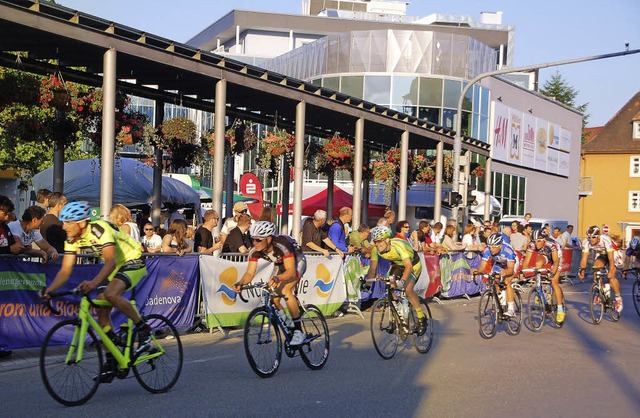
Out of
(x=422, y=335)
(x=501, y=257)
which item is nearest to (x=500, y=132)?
(x=501, y=257)

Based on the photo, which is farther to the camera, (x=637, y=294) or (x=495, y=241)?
(x=637, y=294)

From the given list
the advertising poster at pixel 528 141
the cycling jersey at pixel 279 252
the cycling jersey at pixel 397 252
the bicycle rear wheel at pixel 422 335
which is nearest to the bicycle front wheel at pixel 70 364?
the cycling jersey at pixel 279 252

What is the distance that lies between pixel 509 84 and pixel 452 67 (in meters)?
5.99

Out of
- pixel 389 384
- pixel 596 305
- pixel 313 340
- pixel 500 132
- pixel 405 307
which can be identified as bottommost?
pixel 389 384

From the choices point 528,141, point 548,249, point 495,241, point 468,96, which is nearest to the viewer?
point 495,241

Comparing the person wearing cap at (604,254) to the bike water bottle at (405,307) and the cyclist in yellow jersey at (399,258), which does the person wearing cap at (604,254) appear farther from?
the bike water bottle at (405,307)

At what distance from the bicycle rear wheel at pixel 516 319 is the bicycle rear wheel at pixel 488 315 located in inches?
14.7

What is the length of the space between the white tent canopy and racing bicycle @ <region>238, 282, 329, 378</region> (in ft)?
41.9

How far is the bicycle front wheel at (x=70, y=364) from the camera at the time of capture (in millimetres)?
8086

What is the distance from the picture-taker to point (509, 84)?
52.1m

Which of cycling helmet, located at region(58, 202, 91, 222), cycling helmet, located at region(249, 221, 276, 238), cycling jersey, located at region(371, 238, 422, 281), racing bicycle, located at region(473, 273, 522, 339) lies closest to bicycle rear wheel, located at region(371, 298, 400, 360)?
cycling jersey, located at region(371, 238, 422, 281)

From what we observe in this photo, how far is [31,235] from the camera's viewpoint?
39.4 ft

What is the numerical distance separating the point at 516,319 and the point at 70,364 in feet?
29.0

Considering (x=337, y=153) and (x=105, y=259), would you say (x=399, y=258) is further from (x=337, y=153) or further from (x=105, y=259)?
(x=337, y=153)
